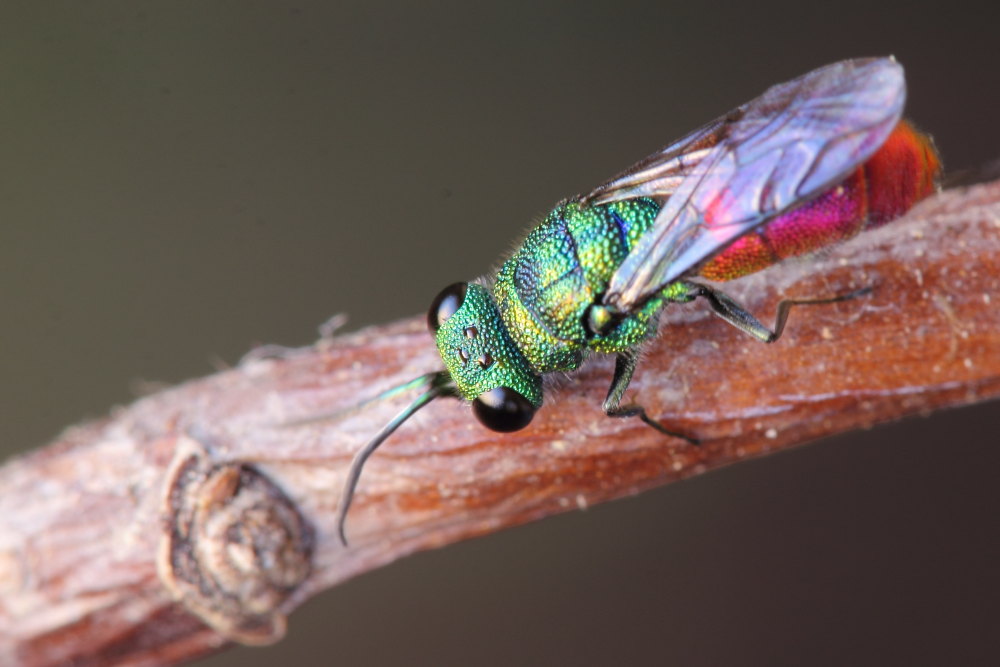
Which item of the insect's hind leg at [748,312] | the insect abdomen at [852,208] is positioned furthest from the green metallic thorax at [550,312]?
the insect abdomen at [852,208]

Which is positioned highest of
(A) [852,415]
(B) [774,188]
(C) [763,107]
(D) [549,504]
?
(C) [763,107]

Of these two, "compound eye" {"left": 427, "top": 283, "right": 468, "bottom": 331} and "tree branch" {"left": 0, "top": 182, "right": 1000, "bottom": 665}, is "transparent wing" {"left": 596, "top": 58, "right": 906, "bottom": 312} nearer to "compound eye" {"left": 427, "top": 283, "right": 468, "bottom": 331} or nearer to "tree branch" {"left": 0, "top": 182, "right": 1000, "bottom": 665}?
"tree branch" {"left": 0, "top": 182, "right": 1000, "bottom": 665}

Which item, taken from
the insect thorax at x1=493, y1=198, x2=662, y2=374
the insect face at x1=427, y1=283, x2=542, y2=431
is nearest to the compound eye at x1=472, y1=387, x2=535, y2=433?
the insect face at x1=427, y1=283, x2=542, y2=431

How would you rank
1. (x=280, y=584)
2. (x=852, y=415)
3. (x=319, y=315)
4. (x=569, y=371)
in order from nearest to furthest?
1. (x=852, y=415)
2. (x=280, y=584)
3. (x=569, y=371)
4. (x=319, y=315)

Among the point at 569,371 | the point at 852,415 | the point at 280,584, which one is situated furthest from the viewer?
the point at 569,371

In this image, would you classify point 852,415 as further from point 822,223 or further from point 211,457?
point 211,457

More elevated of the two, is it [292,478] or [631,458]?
[292,478]

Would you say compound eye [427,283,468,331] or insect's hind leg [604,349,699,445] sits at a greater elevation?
compound eye [427,283,468,331]

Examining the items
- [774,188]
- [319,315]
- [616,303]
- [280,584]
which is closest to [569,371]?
[616,303]
